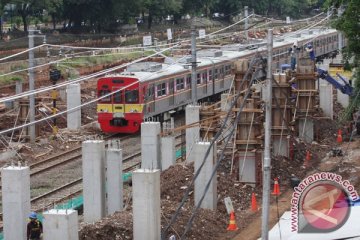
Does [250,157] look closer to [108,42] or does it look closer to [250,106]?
[250,106]

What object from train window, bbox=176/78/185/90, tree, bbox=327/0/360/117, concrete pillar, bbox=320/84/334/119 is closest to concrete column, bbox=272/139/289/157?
tree, bbox=327/0/360/117

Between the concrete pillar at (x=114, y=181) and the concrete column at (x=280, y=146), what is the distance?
7288mm

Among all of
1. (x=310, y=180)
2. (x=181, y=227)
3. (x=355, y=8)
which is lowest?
(x=181, y=227)

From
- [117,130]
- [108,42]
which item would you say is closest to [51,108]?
[117,130]

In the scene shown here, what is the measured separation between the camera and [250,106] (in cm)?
2397

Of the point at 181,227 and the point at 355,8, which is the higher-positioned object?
the point at 355,8

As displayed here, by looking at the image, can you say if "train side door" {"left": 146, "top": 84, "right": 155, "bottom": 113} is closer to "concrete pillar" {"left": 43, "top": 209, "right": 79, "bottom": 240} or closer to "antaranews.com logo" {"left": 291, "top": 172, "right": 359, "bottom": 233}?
"concrete pillar" {"left": 43, "top": 209, "right": 79, "bottom": 240}

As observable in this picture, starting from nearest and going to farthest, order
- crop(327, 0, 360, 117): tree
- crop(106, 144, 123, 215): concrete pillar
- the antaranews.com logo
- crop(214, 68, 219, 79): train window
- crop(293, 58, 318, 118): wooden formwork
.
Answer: the antaranews.com logo, crop(106, 144, 123, 215): concrete pillar, crop(327, 0, 360, 117): tree, crop(293, 58, 318, 118): wooden formwork, crop(214, 68, 219, 79): train window

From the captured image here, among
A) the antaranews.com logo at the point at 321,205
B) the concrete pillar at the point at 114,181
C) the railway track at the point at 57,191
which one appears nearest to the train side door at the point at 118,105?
the railway track at the point at 57,191

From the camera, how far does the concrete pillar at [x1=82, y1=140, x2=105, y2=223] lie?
20828 millimetres

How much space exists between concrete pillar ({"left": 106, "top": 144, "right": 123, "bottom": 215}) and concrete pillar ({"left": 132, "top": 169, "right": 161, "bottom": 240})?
3.58 m

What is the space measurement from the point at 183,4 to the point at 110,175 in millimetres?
70131

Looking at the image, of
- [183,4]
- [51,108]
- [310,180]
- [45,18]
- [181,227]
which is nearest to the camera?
[310,180]

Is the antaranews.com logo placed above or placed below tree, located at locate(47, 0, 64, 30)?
below
